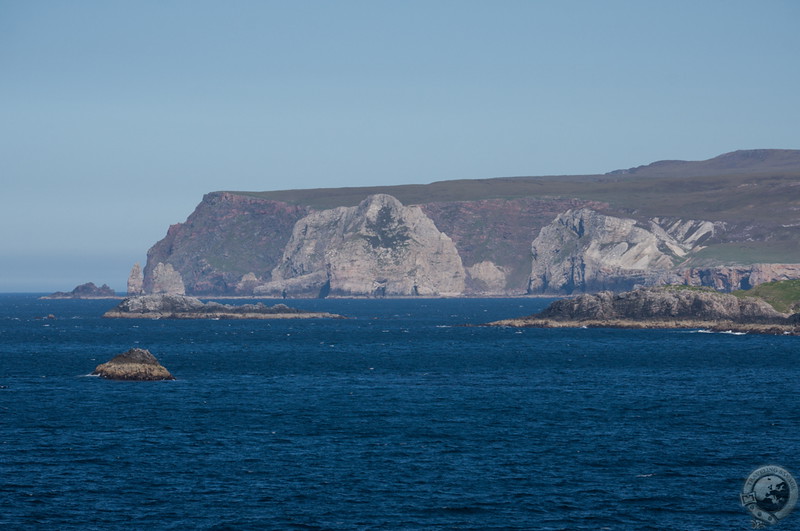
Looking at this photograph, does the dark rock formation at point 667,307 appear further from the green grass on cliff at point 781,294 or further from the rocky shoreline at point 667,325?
the green grass on cliff at point 781,294

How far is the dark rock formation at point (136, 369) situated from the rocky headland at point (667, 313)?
9996 centimetres

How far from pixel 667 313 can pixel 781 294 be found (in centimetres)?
1838

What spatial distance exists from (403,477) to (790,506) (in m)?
17.6

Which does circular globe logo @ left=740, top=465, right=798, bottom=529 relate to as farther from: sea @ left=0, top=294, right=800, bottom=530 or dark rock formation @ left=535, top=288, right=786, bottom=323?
dark rock formation @ left=535, top=288, right=786, bottom=323

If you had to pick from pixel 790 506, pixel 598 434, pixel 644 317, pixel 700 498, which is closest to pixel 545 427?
pixel 598 434

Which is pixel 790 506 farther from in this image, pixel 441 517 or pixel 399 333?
pixel 399 333

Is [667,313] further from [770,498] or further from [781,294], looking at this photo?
[770,498]

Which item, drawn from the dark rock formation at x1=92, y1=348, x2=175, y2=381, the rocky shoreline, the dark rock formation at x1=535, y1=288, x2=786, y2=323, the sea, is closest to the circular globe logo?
the sea

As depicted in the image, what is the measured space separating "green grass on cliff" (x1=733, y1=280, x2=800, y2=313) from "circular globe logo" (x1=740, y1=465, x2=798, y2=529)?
131 m

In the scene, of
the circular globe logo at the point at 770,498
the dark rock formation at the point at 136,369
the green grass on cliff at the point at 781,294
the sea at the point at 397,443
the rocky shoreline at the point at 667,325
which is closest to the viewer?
the circular globe logo at the point at 770,498

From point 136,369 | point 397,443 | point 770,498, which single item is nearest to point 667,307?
point 136,369

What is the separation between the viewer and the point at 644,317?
7234 inches

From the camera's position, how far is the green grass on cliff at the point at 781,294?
17288 cm

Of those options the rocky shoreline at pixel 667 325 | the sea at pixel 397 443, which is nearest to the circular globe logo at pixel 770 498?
A: the sea at pixel 397 443
